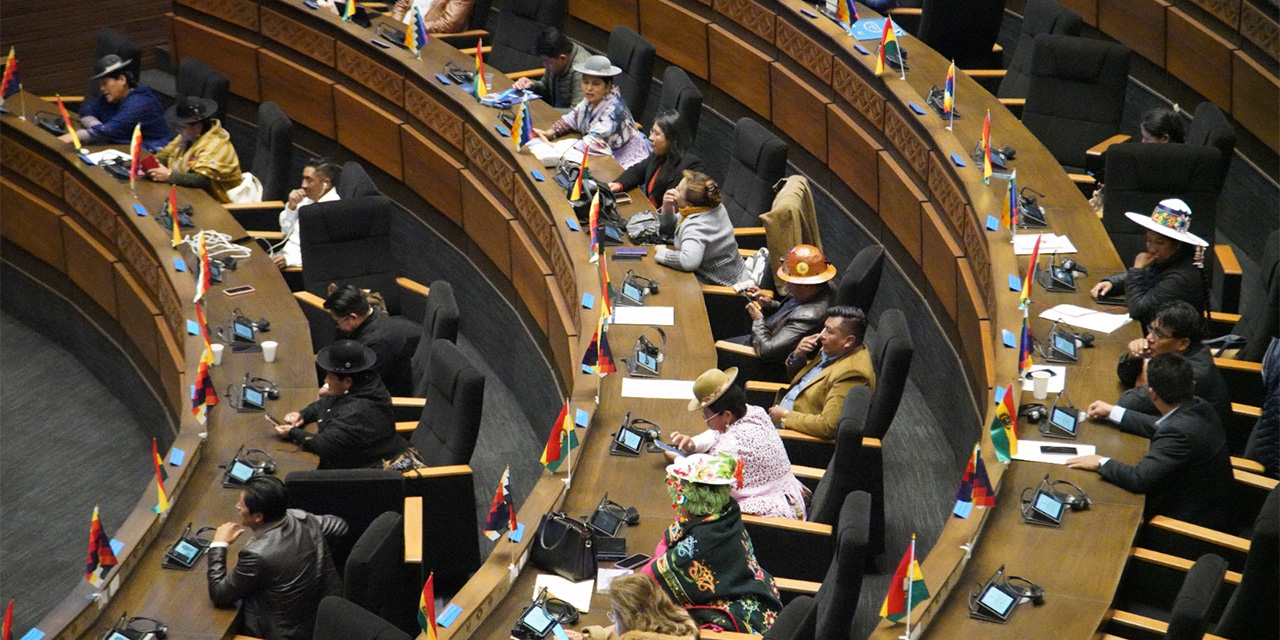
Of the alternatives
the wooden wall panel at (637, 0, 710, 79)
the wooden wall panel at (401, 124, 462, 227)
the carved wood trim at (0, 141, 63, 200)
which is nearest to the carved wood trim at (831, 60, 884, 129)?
the wooden wall panel at (637, 0, 710, 79)

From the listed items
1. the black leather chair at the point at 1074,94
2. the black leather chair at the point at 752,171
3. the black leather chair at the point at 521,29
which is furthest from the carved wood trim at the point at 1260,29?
the black leather chair at the point at 521,29

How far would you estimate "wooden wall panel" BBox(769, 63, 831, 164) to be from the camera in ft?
22.7

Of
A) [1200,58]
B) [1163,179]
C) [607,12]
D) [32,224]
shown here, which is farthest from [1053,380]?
[32,224]

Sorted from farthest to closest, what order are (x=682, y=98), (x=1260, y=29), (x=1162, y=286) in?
(x=682, y=98) < (x=1260, y=29) < (x=1162, y=286)

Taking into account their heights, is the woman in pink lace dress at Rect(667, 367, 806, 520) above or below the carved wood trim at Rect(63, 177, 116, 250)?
above

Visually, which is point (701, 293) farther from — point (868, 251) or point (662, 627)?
point (662, 627)

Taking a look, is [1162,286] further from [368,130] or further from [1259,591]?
[368,130]

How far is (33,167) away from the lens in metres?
7.34

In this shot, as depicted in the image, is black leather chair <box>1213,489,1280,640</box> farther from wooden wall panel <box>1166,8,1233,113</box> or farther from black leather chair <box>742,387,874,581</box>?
wooden wall panel <box>1166,8,1233,113</box>

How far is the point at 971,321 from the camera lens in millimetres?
5527

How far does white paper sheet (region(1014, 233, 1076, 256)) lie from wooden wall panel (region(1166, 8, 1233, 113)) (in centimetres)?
161

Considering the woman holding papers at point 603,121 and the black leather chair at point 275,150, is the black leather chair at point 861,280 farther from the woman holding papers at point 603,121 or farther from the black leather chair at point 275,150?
the black leather chair at point 275,150

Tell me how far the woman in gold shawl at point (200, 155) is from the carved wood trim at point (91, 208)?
0.27 meters

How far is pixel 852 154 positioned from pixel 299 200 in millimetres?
2570
